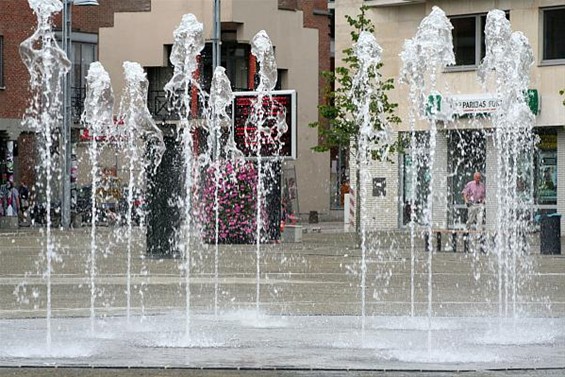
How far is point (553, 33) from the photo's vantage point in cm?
4378

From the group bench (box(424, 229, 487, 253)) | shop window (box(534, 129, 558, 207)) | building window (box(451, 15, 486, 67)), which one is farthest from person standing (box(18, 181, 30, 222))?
bench (box(424, 229, 487, 253))

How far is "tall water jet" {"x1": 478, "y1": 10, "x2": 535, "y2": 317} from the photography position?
861 inches

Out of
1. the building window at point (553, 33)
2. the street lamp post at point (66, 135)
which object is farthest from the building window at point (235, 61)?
the building window at point (553, 33)

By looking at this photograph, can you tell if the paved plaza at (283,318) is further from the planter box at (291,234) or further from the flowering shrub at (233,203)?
the planter box at (291,234)

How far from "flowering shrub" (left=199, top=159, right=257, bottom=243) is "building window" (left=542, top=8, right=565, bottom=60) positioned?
40.0ft

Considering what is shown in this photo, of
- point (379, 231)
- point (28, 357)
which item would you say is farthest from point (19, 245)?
point (28, 357)

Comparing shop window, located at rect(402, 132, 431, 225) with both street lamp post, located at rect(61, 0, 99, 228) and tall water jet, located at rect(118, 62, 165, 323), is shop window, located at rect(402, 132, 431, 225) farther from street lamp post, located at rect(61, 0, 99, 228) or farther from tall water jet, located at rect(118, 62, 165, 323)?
tall water jet, located at rect(118, 62, 165, 323)

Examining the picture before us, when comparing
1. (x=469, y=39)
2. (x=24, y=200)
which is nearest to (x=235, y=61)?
(x=24, y=200)

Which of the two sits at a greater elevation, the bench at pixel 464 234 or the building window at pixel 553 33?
the building window at pixel 553 33

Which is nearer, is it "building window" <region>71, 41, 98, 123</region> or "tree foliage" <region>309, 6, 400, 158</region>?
"tree foliage" <region>309, 6, 400, 158</region>

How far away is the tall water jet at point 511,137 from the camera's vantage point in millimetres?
21859

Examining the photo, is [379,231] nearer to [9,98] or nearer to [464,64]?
[464,64]

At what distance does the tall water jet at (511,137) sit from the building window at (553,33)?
220cm

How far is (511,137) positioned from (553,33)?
3.89m
